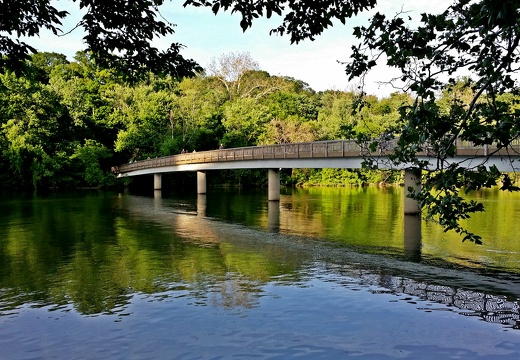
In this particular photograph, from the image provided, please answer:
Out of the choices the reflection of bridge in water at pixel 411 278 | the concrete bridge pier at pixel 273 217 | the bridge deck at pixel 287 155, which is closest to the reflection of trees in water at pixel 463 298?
the reflection of bridge in water at pixel 411 278

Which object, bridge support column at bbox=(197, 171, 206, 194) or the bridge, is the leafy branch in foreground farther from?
bridge support column at bbox=(197, 171, 206, 194)

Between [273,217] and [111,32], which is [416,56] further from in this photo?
[273,217]

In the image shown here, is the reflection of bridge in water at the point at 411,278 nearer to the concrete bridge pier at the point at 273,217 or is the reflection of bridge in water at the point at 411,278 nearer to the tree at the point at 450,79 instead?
the concrete bridge pier at the point at 273,217

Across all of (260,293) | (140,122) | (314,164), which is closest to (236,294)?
(260,293)

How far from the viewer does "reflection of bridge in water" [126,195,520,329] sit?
11289 mm

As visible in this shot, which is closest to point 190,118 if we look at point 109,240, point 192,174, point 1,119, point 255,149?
point 192,174

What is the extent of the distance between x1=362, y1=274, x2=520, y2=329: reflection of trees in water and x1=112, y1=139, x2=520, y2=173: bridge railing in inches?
348

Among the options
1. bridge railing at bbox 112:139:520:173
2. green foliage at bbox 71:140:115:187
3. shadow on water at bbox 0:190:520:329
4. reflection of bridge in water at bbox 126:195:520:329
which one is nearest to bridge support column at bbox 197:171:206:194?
bridge railing at bbox 112:139:520:173

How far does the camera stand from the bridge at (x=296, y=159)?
81.4 ft

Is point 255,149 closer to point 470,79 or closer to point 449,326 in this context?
point 449,326

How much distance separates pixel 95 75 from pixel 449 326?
75.1 m

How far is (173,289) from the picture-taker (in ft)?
42.5

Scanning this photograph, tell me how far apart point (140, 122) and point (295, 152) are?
3815 centimetres

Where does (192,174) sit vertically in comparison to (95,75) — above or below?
below
